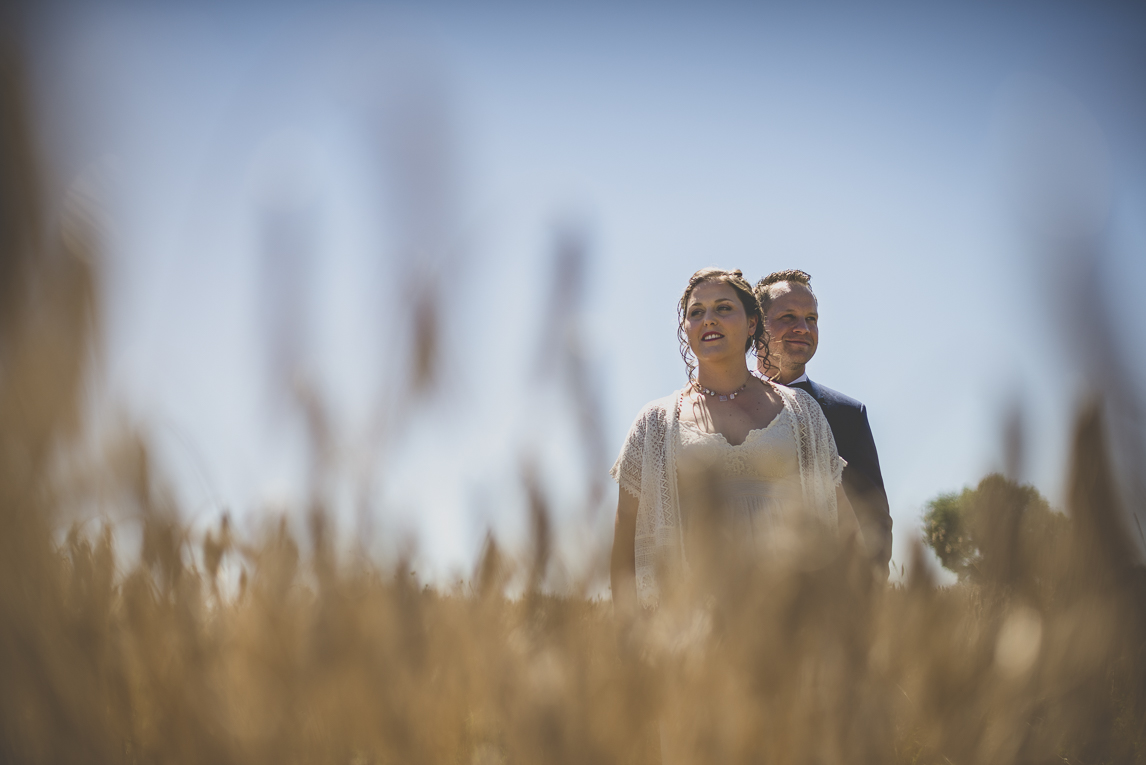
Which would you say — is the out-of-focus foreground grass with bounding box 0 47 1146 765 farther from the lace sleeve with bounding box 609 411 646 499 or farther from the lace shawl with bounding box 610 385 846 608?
the lace sleeve with bounding box 609 411 646 499

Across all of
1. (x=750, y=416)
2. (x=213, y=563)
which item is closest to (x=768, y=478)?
(x=750, y=416)

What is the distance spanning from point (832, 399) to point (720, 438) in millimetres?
894

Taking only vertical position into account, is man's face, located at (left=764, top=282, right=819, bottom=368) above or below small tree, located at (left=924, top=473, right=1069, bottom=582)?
above

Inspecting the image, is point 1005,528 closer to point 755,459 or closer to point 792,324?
point 755,459

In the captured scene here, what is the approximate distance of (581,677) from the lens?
0.37 m

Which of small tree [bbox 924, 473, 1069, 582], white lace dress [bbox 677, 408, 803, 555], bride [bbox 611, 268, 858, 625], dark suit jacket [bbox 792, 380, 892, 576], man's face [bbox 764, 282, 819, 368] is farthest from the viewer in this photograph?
man's face [bbox 764, 282, 819, 368]

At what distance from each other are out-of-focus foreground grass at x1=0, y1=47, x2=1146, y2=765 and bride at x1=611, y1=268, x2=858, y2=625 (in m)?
1.21

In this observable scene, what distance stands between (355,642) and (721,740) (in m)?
0.21

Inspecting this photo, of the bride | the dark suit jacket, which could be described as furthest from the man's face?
the bride

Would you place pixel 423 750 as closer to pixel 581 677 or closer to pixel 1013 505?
pixel 581 677

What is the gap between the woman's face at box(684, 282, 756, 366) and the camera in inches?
85.3

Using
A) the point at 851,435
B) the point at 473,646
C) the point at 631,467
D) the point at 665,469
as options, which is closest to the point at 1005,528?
the point at 473,646

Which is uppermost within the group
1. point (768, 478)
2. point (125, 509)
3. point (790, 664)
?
point (125, 509)

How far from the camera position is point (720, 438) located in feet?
6.43
